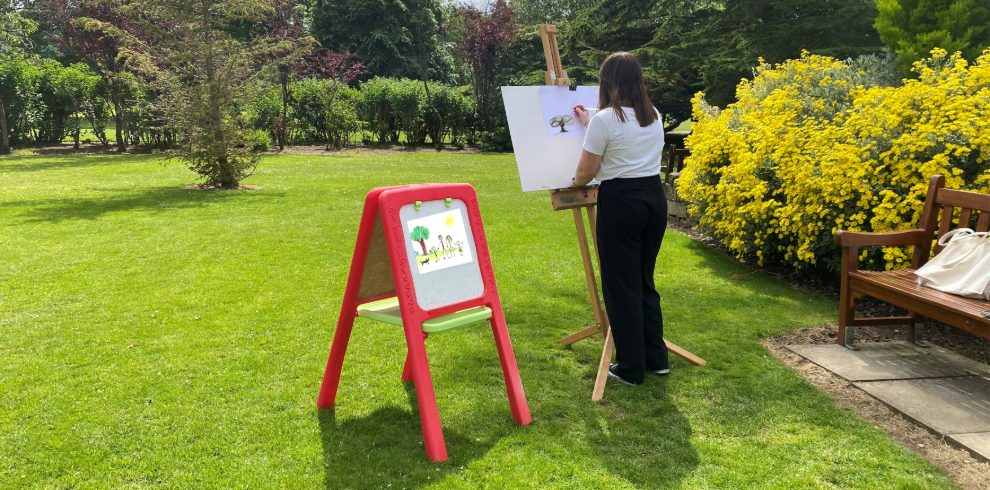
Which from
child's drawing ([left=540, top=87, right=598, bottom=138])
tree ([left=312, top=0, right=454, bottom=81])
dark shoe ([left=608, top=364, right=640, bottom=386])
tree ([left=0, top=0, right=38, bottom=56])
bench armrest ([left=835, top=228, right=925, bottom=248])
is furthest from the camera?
tree ([left=312, top=0, right=454, bottom=81])

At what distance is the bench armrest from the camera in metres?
4.36

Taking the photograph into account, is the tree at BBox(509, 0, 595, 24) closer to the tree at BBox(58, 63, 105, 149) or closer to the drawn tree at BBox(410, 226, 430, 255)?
the tree at BBox(58, 63, 105, 149)

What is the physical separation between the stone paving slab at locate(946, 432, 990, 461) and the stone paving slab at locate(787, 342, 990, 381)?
742 mm

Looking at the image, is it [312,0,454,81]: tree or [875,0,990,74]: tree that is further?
[312,0,454,81]: tree

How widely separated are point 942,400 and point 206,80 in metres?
12.0

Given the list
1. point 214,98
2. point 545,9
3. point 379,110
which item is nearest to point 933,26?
point 214,98

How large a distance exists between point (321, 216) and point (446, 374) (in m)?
6.08

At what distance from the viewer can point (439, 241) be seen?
10.9 feet

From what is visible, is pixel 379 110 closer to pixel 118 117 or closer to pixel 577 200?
pixel 118 117

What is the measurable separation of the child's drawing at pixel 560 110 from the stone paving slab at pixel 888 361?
218cm

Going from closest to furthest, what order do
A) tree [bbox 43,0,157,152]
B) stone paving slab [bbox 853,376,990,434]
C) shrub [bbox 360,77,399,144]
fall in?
stone paving slab [bbox 853,376,990,434], tree [bbox 43,0,157,152], shrub [bbox 360,77,399,144]

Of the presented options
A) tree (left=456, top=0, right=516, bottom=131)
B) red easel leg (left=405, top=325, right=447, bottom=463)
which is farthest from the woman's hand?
tree (left=456, top=0, right=516, bottom=131)

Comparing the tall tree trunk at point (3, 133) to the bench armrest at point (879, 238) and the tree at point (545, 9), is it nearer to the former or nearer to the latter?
the bench armrest at point (879, 238)

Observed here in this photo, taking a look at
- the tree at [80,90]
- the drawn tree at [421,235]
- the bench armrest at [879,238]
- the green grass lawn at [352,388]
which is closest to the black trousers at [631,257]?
the green grass lawn at [352,388]
